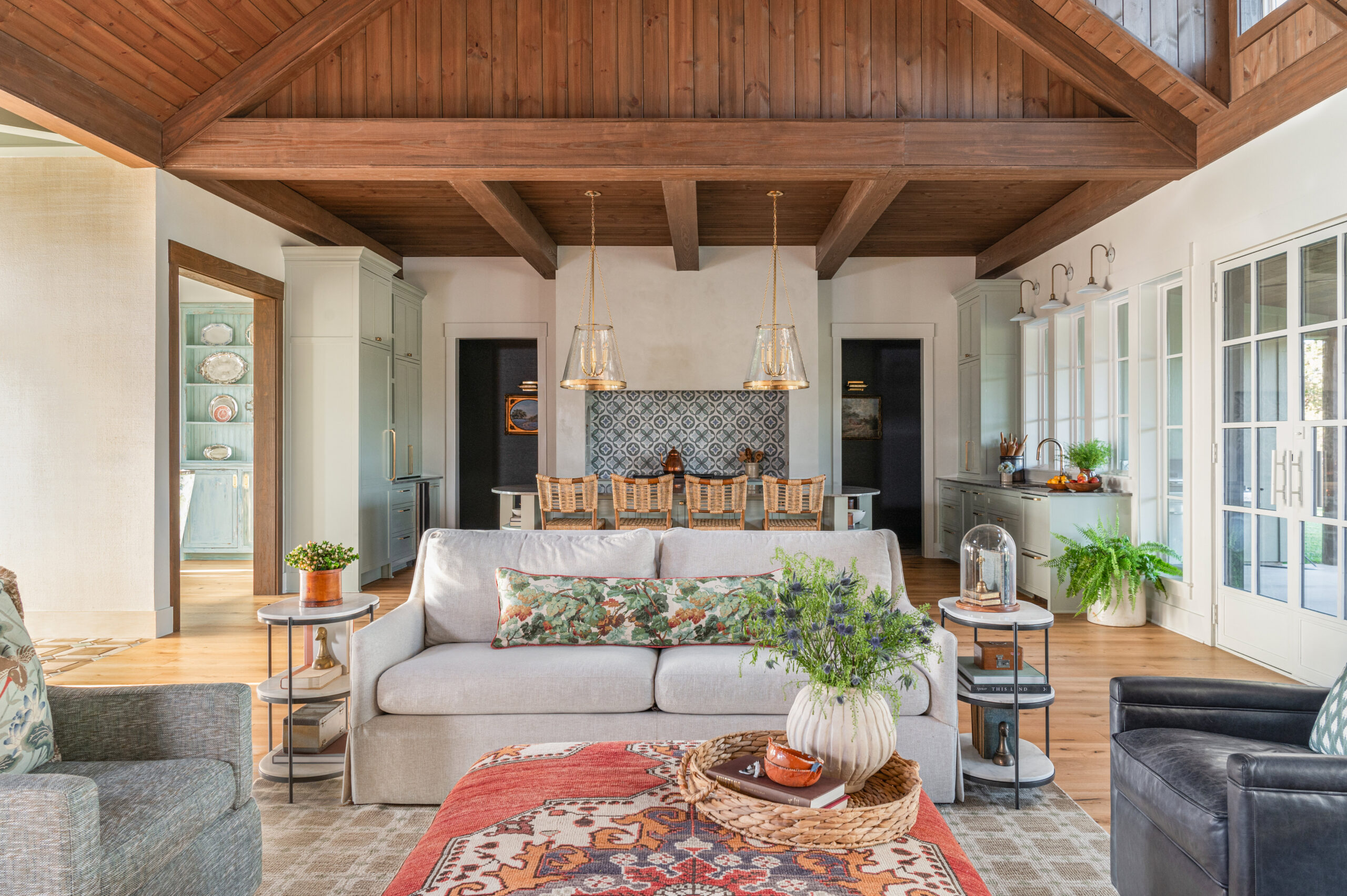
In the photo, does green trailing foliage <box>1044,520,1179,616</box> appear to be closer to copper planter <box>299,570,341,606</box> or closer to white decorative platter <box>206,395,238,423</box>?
copper planter <box>299,570,341,606</box>

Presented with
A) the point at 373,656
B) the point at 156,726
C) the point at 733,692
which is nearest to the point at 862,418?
the point at 733,692

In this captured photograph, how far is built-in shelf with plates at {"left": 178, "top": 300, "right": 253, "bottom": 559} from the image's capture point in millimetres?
7973

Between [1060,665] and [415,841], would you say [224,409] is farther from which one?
[1060,665]

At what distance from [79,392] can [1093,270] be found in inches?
275

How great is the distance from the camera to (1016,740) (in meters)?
2.65

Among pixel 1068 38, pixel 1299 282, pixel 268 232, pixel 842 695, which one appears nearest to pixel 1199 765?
pixel 842 695

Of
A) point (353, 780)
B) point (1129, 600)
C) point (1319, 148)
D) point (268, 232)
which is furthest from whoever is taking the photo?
point (268, 232)

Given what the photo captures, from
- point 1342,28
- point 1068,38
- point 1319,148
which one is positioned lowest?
point 1319,148

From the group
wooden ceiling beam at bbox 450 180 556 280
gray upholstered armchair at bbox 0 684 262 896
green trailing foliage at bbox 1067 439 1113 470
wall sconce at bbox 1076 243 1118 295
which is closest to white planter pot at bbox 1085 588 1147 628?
green trailing foliage at bbox 1067 439 1113 470

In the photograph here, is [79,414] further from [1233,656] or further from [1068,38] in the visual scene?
[1233,656]

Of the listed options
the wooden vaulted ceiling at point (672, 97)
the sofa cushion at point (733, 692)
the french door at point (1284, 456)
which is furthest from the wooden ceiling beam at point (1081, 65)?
the sofa cushion at point (733, 692)

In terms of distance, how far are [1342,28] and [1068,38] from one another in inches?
55.2

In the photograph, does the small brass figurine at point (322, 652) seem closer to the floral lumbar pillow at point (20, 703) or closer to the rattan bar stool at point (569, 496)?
the floral lumbar pillow at point (20, 703)

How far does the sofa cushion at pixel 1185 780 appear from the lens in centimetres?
164
